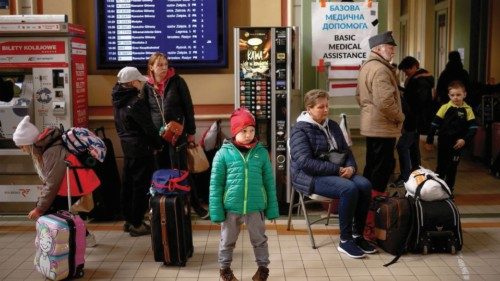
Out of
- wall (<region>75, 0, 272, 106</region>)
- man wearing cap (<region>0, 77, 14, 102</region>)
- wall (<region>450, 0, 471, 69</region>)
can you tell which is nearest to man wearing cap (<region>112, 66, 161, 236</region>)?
wall (<region>75, 0, 272, 106</region>)

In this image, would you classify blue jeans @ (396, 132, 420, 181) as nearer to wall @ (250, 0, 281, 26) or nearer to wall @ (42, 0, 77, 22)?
wall @ (250, 0, 281, 26)

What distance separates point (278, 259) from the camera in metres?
4.50

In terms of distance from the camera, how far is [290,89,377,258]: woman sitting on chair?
15.0 feet

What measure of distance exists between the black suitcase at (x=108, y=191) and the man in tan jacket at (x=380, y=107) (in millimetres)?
2314

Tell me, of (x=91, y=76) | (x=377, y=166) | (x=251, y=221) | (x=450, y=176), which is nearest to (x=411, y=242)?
(x=377, y=166)

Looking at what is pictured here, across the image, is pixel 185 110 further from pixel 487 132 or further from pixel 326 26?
pixel 487 132

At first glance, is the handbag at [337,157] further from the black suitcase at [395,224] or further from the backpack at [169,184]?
the backpack at [169,184]

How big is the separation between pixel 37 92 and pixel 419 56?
29.5ft

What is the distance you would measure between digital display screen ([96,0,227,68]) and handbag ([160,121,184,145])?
0.97m

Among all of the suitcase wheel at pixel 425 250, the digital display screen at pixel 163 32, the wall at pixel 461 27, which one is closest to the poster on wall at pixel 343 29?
the digital display screen at pixel 163 32

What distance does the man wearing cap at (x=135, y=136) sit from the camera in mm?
4977

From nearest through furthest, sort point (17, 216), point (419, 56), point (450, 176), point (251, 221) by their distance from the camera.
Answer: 1. point (251, 221)
2. point (17, 216)
3. point (450, 176)
4. point (419, 56)

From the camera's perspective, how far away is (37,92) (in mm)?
5578

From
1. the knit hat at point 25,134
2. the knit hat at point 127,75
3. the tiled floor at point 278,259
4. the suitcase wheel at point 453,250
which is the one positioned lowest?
the tiled floor at point 278,259
